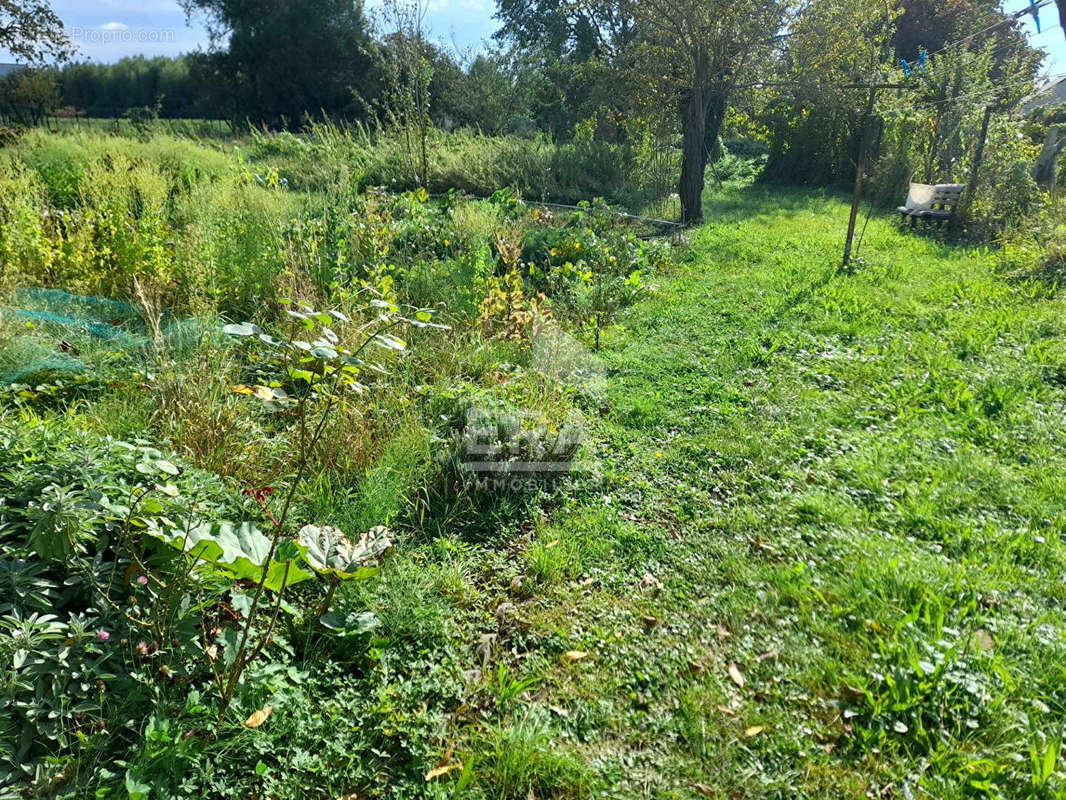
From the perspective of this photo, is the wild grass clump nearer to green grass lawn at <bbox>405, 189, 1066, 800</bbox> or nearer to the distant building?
green grass lawn at <bbox>405, 189, 1066, 800</bbox>

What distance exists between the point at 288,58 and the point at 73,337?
81.6 ft

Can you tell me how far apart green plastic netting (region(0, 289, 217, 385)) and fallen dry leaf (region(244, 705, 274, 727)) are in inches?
71.7

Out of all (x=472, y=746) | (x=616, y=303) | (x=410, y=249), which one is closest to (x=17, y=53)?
(x=410, y=249)

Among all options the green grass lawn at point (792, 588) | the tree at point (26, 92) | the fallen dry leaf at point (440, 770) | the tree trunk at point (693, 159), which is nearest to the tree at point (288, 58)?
the tree at point (26, 92)

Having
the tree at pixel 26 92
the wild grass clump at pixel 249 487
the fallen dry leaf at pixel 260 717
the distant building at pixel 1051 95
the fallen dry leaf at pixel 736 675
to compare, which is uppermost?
the distant building at pixel 1051 95

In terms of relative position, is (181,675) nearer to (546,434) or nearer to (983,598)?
→ (546,434)

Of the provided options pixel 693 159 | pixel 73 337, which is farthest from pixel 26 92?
pixel 73 337

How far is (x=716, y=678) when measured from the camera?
2.18 metres

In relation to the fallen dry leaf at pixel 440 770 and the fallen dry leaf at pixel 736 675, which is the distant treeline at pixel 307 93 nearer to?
the fallen dry leaf at pixel 736 675

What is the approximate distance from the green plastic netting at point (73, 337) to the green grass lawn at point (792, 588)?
2238mm

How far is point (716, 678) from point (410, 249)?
4682 millimetres

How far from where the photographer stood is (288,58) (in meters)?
24.0

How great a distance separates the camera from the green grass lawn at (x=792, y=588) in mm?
1878

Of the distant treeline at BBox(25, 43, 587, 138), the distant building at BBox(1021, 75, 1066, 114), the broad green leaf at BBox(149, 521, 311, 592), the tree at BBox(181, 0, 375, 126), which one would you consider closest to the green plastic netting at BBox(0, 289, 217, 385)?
the broad green leaf at BBox(149, 521, 311, 592)
